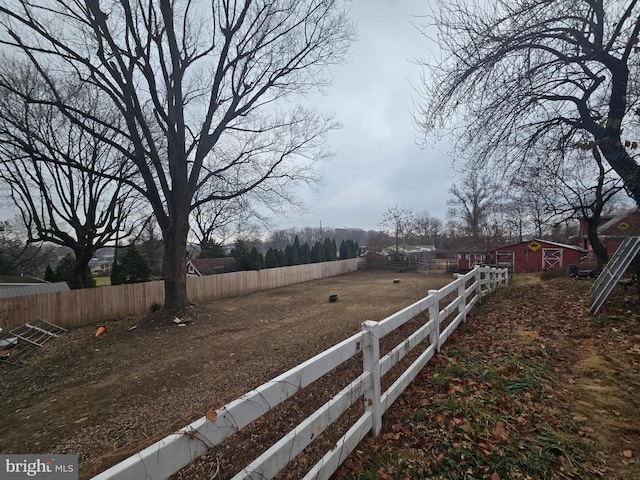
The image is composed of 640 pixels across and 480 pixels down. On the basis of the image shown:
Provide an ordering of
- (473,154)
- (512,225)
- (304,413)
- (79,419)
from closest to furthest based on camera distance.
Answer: (304,413)
(79,419)
(473,154)
(512,225)

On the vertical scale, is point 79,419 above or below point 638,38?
below

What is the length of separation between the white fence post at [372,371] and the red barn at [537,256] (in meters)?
28.0

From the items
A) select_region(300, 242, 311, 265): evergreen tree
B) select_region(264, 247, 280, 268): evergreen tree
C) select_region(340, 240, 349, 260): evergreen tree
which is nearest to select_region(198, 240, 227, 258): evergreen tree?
select_region(264, 247, 280, 268): evergreen tree

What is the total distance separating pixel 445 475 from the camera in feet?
6.31

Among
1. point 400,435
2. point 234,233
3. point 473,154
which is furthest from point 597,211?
point 234,233

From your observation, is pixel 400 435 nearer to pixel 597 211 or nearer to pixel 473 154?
pixel 473 154

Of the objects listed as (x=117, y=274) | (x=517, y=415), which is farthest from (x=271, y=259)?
(x=517, y=415)

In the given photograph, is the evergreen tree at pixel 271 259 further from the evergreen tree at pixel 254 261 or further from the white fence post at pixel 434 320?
the white fence post at pixel 434 320

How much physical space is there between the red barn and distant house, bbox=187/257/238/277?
25.8 metres

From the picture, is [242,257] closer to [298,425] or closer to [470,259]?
[298,425]

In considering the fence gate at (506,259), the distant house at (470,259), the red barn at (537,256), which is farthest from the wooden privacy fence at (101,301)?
the red barn at (537,256)

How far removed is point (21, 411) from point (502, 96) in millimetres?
9784

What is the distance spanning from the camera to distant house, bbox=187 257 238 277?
929 inches

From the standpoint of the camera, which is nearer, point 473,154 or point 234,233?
point 473,154
